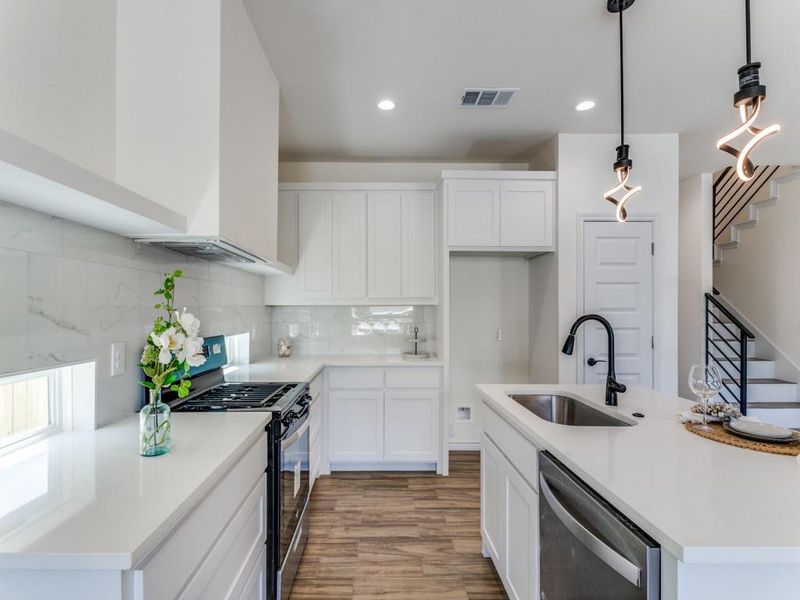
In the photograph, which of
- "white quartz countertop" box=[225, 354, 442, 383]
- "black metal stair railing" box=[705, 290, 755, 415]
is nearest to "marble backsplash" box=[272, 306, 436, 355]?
"white quartz countertop" box=[225, 354, 442, 383]

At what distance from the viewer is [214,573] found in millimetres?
1151

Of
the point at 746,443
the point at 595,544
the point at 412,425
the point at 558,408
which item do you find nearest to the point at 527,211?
the point at 558,408

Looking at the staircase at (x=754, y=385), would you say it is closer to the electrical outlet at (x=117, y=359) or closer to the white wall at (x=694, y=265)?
the white wall at (x=694, y=265)

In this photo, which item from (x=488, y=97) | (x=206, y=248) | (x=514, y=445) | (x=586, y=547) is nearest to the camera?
(x=586, y=547)

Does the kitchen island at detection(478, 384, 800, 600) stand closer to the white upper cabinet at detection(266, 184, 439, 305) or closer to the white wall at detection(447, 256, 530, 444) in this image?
the white upper cabinet at detection(266, 184, 439, 305)

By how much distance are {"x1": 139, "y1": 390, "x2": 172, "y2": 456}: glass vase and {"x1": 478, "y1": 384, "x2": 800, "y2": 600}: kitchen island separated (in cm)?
127

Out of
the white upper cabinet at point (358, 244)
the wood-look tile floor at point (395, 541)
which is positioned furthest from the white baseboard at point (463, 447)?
the white upper cabinet at point (358, 244)

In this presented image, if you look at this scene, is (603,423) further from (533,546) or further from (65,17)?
(65,17)

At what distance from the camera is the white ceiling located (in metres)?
1.95

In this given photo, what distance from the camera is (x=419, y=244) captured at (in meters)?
3.58

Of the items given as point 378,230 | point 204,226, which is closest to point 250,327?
point 378,230

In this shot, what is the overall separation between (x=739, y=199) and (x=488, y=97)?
414 centimetres

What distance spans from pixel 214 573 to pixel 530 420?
1198 mm

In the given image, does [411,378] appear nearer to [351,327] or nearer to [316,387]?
[316,387]
